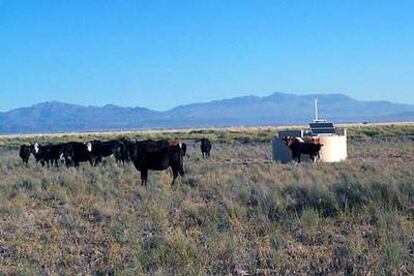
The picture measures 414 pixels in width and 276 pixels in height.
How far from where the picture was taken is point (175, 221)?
41.4ft

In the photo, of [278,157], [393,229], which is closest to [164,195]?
[393,229]

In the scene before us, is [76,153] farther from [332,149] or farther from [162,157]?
[332,149]

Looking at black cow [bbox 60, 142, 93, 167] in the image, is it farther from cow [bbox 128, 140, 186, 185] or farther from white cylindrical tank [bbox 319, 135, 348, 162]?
white cylindrical tank [bbox 319, 135, 348, 162]

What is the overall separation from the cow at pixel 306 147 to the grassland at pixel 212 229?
9989mm

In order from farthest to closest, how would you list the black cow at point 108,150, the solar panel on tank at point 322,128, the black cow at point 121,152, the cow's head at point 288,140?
1. the solar panel on tank at point 322,128
2. the black cow at point 108,150
3. the black cow at point 121,152
4. the cow's head at point 288,140

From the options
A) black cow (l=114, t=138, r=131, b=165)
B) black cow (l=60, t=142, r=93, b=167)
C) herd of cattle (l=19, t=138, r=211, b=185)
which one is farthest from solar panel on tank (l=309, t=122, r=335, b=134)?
black cow (l=60, t=142, r=93, b=167)

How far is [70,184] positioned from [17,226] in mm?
6957

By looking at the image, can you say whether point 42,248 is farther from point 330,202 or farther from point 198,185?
point 198,185

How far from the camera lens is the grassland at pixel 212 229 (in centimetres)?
910

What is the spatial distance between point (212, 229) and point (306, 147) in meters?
18.2

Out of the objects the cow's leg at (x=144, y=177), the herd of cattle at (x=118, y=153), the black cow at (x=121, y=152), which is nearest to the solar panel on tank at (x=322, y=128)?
the herd of cattle at (x=118, y=153)

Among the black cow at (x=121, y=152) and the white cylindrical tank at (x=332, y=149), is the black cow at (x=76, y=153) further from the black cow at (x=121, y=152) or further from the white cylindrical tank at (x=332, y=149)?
the white cylindrical tank at (x=332, y=149)

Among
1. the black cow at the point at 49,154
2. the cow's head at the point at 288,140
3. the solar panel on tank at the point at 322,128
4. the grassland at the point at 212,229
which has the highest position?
the solar panel on tank at the point at 322,128

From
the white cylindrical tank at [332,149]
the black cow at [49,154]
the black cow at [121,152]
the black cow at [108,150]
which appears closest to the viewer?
the white cylindrical tank at [332,149]
